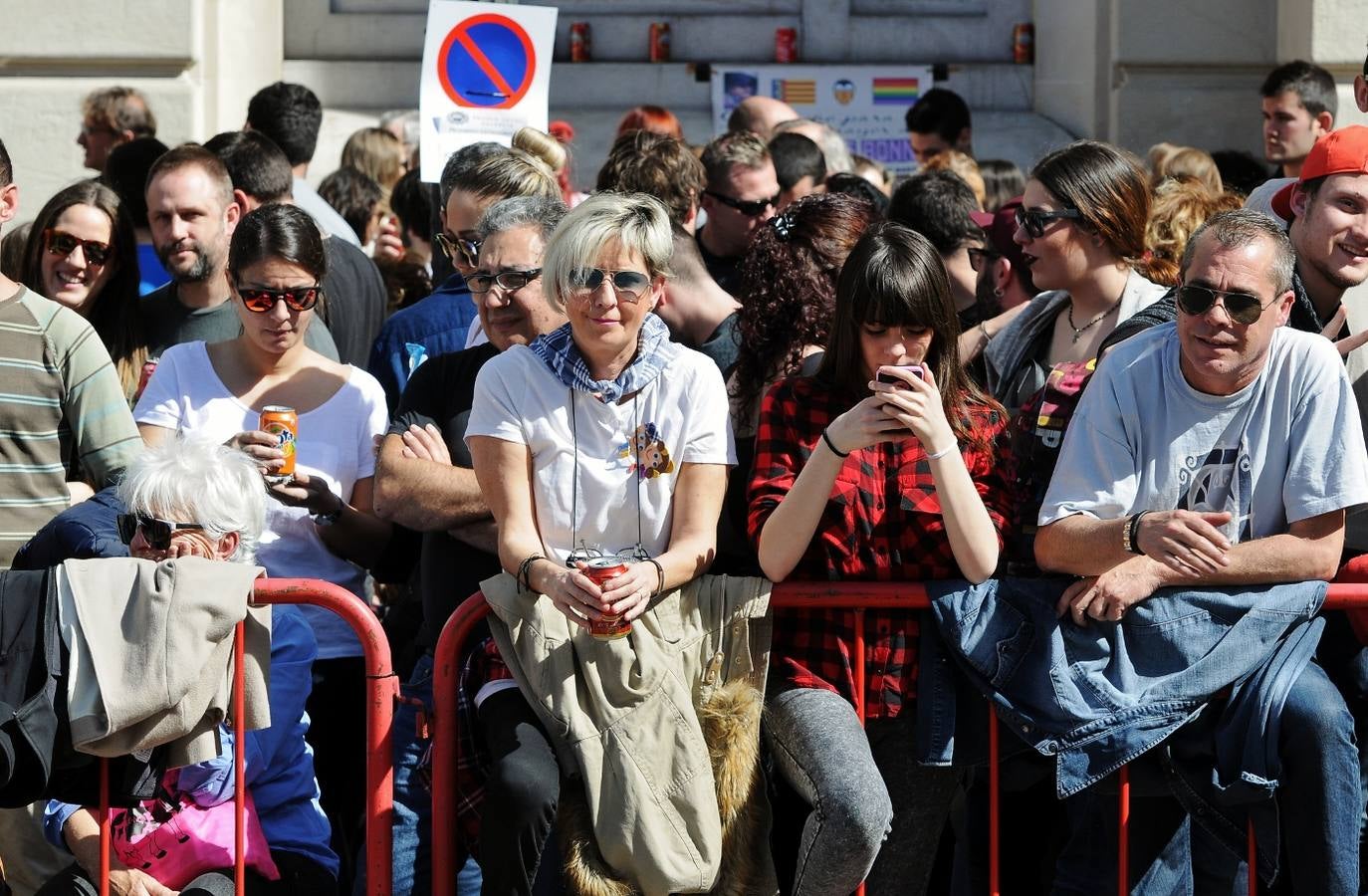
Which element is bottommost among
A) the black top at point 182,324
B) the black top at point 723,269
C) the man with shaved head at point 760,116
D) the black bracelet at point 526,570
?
the black bracelet at point 526,570

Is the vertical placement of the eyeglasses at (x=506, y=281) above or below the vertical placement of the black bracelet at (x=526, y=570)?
above

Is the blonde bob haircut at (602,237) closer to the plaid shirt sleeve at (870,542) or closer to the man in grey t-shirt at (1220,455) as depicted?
the plaid shirt sleeve at (870,542)

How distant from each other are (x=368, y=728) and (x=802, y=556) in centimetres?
114

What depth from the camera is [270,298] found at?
16.8 ft

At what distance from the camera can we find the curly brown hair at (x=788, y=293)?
15.9ft

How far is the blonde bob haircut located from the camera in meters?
4.33

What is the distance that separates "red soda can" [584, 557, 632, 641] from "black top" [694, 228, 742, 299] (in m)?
2.48

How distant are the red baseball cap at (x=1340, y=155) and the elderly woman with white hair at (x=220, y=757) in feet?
10.1

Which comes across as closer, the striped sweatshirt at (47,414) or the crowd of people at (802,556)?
the crowd of people at (802,556)

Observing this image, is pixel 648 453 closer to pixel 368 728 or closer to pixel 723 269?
pixel 368 728

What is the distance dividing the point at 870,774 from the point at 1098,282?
175cm

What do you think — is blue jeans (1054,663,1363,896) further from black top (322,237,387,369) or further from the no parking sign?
the no parking sign

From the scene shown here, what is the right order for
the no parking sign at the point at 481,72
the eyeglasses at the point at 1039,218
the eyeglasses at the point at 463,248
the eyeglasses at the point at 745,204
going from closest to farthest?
the eyeglasses at the point at 1039,218 → the eyeglasses at the point at 463,248 → the eyeglasses at the point at 745,204 → the no parking sign at the point at 481,72

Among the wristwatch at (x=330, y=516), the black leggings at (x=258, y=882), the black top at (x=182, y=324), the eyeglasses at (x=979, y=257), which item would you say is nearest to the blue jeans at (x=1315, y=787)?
the black leggings at (x=258, y=882)
